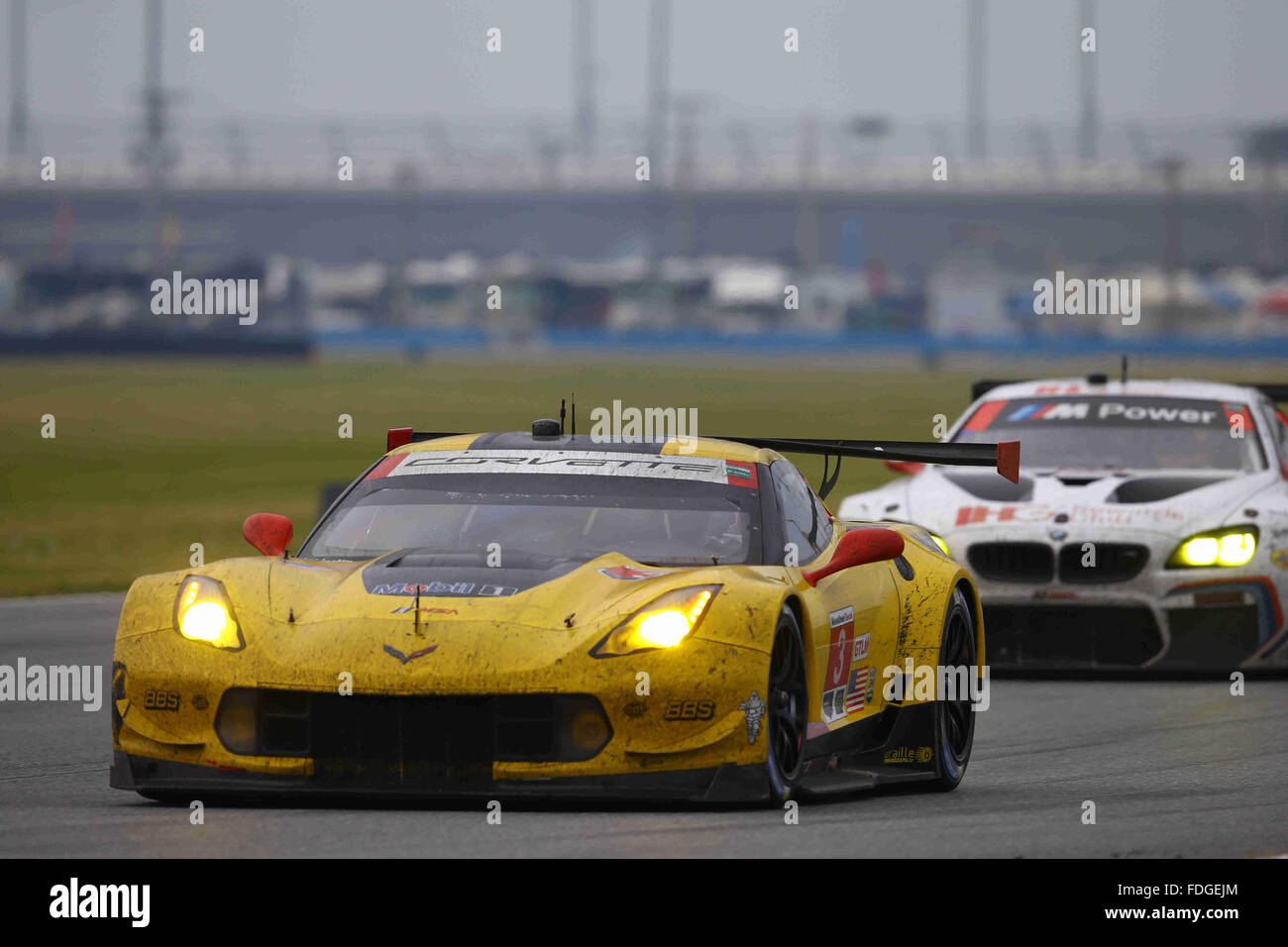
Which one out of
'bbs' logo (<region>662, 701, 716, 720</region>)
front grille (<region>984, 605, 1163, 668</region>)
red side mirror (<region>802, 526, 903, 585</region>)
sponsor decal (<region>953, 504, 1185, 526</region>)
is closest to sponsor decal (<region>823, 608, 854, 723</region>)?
red side mirror (<region>802, 526, 903, 585</region>)

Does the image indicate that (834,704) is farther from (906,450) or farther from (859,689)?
(906,450)

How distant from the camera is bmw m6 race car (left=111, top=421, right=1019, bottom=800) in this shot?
6.50 meters

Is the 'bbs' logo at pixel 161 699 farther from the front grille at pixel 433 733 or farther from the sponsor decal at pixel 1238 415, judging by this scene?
the sponsor decal at pixel 1238 415

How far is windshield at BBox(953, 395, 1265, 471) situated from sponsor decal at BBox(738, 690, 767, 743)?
6.28 metres

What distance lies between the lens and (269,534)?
7.63 meters

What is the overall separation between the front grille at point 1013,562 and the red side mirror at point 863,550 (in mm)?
4305

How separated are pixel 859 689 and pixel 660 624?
1216 millimetres

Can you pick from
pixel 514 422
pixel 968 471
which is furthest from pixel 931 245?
pixel 968 471

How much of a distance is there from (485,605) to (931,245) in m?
140

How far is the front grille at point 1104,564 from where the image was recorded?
1163 centimetres

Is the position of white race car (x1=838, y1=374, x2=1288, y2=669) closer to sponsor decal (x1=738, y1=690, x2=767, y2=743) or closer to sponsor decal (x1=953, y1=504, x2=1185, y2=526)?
sponsor decal (x1=953, y1=504, x2=1185, y2=526)

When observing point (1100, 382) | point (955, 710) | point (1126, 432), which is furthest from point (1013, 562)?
point (955, 710)
